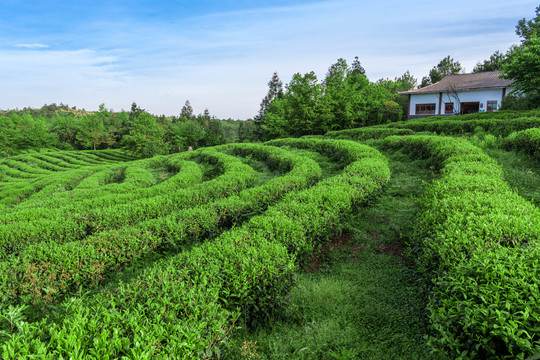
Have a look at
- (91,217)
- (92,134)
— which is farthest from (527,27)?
(92,134)

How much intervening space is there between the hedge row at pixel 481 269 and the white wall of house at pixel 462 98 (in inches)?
1330

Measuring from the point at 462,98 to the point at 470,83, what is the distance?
2363 mm

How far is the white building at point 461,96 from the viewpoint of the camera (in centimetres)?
3216

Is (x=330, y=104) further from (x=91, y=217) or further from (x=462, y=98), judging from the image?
(x=91, y=217)

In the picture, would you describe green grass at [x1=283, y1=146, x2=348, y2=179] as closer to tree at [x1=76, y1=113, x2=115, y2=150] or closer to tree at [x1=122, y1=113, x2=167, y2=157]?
tree at [x1=122, y1=113, x2=167, y2=157]

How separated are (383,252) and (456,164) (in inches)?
144

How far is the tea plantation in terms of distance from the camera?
2.67 metres

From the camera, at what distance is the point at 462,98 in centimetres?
3403

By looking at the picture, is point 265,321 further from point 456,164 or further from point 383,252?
point 456,164

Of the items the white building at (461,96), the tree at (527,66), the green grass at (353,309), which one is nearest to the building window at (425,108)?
the white building at (461,96)

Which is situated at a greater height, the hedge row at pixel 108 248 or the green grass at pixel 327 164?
the green grass at pixel 327 164

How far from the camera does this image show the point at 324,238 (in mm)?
5980

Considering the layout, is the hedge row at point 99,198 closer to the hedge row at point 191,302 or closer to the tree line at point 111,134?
the hedge row at point 191,302

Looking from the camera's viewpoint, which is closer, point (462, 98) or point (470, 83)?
point (462, 98)
